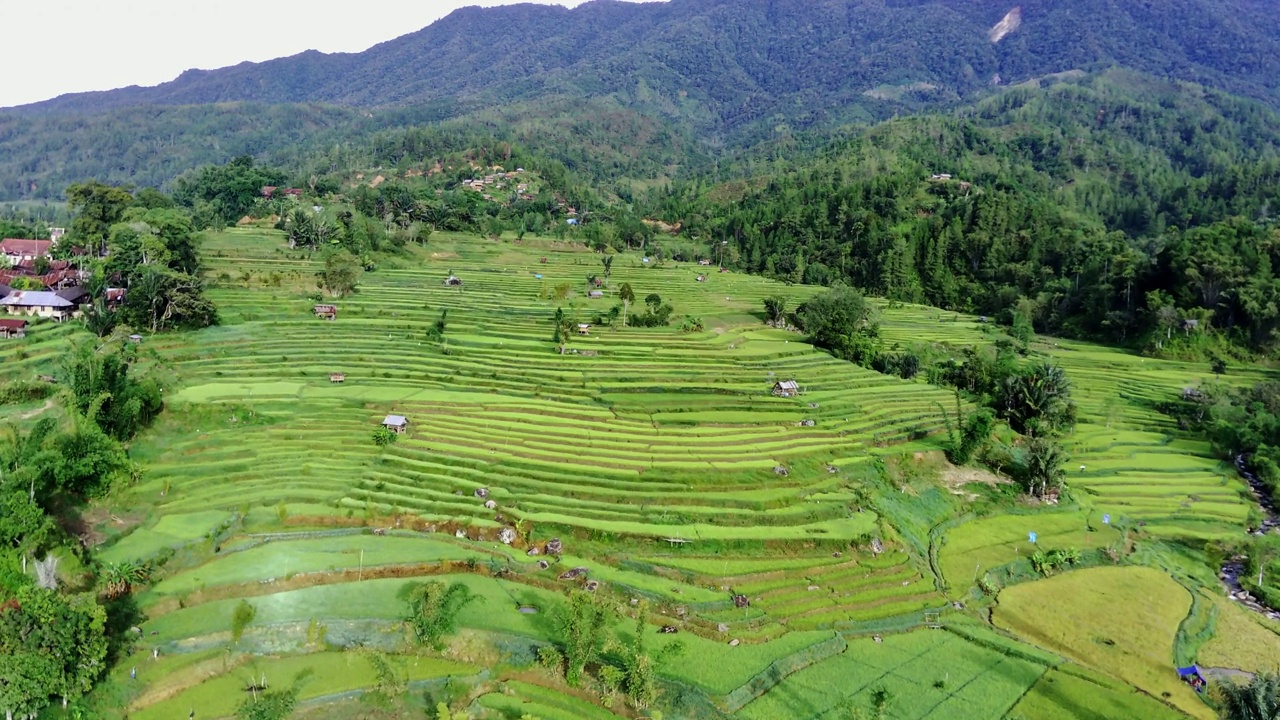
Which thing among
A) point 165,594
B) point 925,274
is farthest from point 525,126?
point 165,594

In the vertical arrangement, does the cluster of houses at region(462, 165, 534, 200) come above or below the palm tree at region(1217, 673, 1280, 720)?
above

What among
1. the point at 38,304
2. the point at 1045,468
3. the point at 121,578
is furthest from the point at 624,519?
the point at 38,304

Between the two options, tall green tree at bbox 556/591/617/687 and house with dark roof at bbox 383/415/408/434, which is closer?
tall green tree at bbox 556/591/617/687

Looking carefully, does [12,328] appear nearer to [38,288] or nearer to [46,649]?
[38,288]

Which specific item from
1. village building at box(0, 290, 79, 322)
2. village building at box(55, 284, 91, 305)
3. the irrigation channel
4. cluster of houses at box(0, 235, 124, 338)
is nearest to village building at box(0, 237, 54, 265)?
cluster of houses at box(0, 235, 124, 338)

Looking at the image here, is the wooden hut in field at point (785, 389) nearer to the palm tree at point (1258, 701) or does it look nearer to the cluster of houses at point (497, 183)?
the palm tree at point (1258, 701)

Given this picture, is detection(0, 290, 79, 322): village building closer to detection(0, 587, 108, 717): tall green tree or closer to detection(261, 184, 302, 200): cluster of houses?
detection(0, 587, 108, 717): tall green tree
